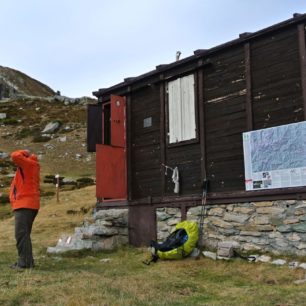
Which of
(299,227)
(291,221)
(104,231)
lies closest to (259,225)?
(291,221)

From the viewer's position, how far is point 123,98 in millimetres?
14562

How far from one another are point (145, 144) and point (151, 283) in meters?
6.27

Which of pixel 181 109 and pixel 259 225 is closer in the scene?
pixel 259 225

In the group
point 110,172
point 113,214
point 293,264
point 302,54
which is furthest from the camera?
point 110,172

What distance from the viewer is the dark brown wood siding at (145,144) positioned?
13578mm

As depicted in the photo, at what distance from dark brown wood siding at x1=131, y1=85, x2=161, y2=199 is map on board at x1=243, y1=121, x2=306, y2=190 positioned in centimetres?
306

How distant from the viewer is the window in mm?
12766

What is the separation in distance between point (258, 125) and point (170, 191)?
10.2 feet

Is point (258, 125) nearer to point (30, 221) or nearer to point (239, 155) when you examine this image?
point (239, 155)

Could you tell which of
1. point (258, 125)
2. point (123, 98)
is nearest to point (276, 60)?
point (258, 125)

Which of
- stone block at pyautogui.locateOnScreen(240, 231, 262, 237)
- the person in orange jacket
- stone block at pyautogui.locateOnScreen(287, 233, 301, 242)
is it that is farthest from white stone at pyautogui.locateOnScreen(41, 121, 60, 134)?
stone block at pyautogui.locateOnScreen(287, 233, 301, 242)

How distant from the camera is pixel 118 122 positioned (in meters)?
14.3

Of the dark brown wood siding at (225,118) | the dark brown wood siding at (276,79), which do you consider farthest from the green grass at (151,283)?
the dark brown wood siding at (276,79)

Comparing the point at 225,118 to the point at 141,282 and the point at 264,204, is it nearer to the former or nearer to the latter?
the point at 264,204
